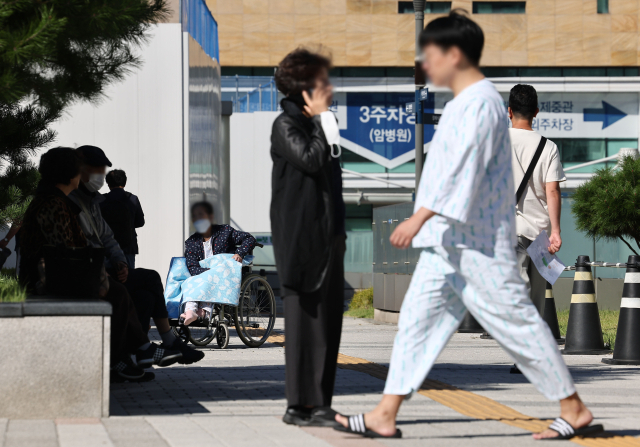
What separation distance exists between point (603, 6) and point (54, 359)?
3817 cm

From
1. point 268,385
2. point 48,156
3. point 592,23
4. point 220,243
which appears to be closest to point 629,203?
point 220,243

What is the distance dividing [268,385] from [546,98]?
108ft

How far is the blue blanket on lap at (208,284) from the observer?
873 centimetres

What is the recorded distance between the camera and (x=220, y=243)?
8.98 m

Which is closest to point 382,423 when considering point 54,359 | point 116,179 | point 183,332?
point 54,359

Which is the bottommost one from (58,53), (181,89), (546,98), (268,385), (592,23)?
(268,385)

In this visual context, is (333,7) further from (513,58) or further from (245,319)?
(245,319)

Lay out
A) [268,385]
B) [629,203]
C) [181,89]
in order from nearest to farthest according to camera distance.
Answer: [268,385] < [181,89] < [629,203]

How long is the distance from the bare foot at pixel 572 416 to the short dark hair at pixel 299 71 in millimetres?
1837

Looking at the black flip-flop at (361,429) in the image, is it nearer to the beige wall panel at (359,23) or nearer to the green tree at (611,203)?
the green tree at (611,203)

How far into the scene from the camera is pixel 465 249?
13.0 feet

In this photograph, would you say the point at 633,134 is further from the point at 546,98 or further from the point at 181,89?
the point at 181,89

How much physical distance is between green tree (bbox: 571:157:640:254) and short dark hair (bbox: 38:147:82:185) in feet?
40.2

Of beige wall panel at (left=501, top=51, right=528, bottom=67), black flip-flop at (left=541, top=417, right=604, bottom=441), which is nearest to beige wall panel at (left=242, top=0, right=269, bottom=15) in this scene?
beige wall panel at (left=501, top=51, right=528, bottom=67)
